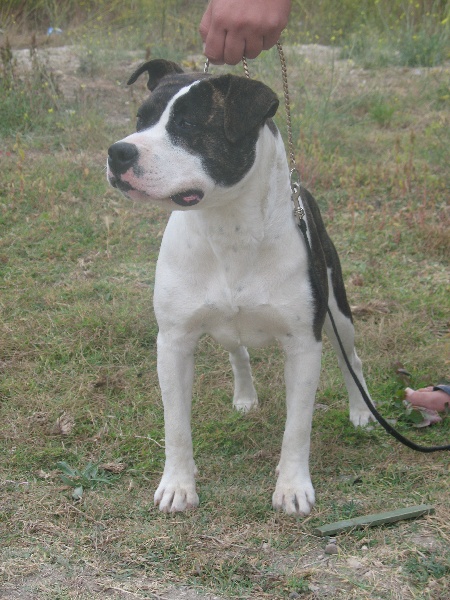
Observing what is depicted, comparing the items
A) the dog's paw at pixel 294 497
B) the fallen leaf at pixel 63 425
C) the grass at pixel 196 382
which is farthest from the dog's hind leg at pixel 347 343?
the fallen leaf at pixel 63 425

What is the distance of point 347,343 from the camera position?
3.66 metres

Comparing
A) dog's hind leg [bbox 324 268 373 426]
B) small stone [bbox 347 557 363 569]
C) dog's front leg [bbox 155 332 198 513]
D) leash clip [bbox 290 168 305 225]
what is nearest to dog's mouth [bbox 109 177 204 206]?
leash clip [bbox 290 168 305 225]

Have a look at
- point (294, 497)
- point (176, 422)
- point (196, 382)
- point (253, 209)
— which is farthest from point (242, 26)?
point (196, 382)

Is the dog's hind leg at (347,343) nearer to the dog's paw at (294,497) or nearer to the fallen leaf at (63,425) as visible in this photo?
the dog's paw at (294,497)

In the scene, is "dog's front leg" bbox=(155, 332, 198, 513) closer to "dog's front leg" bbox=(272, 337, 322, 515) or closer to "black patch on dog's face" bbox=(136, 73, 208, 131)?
"dog's front leg" bbox=(272, 337, 322, 515)

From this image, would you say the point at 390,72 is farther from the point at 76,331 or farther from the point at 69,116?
the point at 76,331

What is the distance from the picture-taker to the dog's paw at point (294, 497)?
3029mm

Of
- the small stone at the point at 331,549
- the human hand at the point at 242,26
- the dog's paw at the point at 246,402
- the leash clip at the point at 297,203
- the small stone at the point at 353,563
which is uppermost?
the human hand at the point at 242,26

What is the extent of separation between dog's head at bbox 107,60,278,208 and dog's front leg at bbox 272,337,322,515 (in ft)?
2.32

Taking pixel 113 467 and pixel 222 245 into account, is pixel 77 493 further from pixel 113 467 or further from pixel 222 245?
pixel 222 245

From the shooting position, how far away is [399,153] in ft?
22.2

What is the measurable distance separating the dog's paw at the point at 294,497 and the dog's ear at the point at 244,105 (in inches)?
50.2

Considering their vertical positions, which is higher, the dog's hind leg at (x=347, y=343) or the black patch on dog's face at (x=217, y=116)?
the black patch on dog's face at (x=217, y=116)

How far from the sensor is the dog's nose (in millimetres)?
2537
